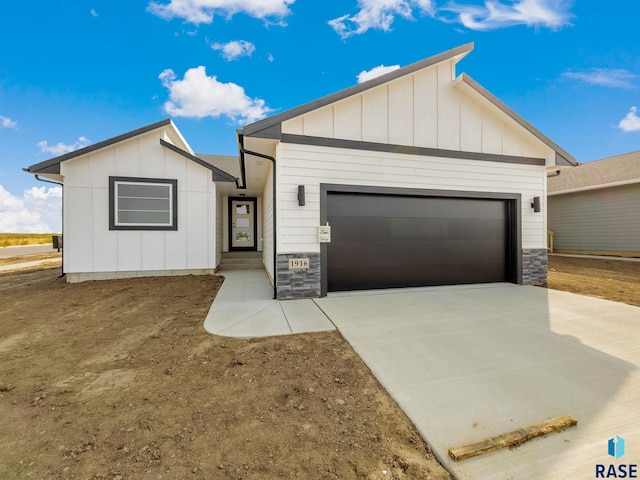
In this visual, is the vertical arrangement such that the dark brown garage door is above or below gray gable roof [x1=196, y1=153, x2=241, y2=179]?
below

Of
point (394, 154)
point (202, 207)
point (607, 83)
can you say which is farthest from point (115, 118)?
point (607, 83)

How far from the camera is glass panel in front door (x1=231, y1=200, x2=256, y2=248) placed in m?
10.9

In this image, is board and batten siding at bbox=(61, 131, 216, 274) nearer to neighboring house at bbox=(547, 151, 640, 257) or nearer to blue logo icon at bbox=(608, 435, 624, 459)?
blue logo icon at bbox=(608, 435, 624, 459)

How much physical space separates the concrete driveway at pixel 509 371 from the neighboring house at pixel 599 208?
420 inches

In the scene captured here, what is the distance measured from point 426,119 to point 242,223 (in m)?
7.86

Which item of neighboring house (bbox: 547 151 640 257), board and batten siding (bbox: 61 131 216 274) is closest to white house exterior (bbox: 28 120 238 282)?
board and batten siding (bbox: 61 131 216 274)

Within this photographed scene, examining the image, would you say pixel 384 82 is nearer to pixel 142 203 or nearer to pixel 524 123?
pixel 524 123

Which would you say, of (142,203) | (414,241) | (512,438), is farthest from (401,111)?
(142,203)

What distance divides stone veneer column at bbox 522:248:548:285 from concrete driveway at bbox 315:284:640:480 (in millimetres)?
1744

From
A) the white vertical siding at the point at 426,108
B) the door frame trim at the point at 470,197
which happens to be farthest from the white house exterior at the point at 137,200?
the white vertical siding at the point at 426,108

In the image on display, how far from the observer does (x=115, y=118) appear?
10.7 m

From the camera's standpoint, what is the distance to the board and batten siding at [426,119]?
536 centimetres

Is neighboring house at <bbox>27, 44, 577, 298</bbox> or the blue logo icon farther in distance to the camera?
neighboring house at <bbox>27, 44, 577, 298</bbox>

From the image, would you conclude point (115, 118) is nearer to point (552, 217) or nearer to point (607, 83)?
point (607, 83)
